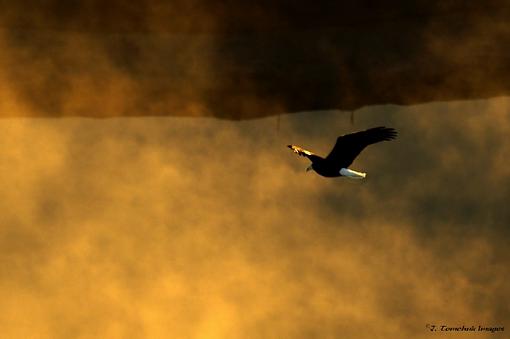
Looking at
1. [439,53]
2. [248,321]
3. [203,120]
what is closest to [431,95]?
[439,53]

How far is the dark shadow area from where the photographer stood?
30.5ft

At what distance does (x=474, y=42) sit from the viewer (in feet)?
30.7

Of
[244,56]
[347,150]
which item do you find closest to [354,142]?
[347,150]

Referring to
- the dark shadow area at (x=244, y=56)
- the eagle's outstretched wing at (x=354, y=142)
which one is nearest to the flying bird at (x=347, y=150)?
the eagle's outstretched wing at (x=354, y=142)

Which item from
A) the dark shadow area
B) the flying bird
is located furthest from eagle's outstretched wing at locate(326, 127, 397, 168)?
the dark shadow area

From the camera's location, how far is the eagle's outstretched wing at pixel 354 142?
7.10m

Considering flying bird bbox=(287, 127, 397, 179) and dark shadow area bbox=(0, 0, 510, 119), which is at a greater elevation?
dark shadow area bbox=(0, 0, 510, 119)

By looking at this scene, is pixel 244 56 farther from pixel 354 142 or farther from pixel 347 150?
pixel 354 142

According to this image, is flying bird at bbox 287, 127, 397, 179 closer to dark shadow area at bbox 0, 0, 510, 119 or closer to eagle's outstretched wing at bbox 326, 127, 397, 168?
eagle's outstretched wing at bbox 326, 127, 397, 168

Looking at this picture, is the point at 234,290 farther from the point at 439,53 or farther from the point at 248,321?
the point at 439,53

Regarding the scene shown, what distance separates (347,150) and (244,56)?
230cm

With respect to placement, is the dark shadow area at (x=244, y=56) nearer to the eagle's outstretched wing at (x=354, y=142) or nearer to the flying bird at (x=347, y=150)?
the flying bird at (x=347, y=150)

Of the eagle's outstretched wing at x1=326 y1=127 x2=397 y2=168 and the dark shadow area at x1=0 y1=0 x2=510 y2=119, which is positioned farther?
the dark shadow area at x1=0 y1=0 x2=510 y2=119

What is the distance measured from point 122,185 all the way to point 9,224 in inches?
45.9
